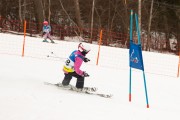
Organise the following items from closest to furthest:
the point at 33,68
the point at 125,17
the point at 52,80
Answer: the point at 52,80, the point at 33,68, the point at 125,17

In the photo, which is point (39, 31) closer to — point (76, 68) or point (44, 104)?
point (76, 68)

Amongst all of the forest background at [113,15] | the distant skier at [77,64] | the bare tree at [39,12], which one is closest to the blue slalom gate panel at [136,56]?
the distant skier at [77,64]

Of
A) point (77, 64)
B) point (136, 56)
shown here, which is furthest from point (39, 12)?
point (136, 56)

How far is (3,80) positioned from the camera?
920cm

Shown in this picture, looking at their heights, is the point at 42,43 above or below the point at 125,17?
below

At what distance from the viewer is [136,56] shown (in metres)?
8.07

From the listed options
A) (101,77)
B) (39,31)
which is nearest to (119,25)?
(39,31)

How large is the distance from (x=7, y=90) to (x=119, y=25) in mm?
31052

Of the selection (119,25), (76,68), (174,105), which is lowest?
(174,105)

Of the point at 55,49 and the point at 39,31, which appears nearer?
the point at 55,49

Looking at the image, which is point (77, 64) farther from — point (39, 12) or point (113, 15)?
point (113, 15)

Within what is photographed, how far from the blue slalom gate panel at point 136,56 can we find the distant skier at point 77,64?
1131mm

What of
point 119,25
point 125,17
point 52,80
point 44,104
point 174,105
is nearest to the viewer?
point 44,104

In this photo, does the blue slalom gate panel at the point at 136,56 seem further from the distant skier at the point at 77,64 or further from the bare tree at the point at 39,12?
the bare tree at the point at 39,12
